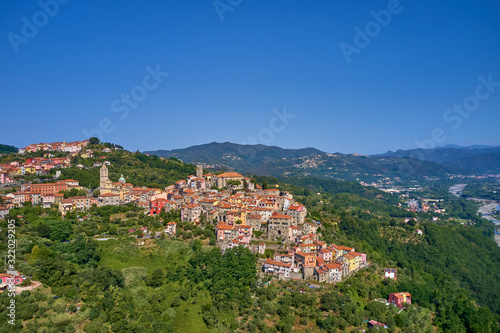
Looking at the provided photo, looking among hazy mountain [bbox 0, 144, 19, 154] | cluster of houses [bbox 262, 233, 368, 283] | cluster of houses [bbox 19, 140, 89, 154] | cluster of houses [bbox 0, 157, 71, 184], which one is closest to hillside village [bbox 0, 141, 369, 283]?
cluster of houses [bbox 262, 233, 368, 283]

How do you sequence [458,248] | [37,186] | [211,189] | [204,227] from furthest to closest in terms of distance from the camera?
1. [458,248]
2. [211,189]
3. [37,186]
4. [204,227]

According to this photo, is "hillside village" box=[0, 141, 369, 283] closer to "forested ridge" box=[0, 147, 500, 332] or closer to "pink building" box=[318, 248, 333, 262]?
"pink building" box=[318, 248, 333, 262]

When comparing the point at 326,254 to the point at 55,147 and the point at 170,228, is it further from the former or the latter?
the point at 55,147

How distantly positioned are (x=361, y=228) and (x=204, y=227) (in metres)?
25.2

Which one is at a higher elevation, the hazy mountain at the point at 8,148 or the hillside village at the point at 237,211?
the hazy mountain at the point at 8,148

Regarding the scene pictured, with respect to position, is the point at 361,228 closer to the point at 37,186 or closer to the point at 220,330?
the point at 220,330

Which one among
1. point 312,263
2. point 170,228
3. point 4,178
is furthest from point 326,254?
point 4,178

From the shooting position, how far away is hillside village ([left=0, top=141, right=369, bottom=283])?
30.9 metres

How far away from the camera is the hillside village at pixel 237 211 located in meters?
30.9

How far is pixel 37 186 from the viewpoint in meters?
42.1

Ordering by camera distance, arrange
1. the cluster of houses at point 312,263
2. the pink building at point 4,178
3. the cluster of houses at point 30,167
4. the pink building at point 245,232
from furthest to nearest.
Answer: the cluster of houses at point 30,167 → the pink building at point 4,178 → the pink building at point 245,232 → the cluster of houses at point 312,263

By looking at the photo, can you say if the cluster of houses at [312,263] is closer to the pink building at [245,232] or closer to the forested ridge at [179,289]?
the forested ridge at [179,289]

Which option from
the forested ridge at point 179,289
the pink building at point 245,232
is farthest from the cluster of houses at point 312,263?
the pink building at point 245,232

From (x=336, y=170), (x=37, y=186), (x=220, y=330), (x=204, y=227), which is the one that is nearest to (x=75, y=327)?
(x=220, y=330)
